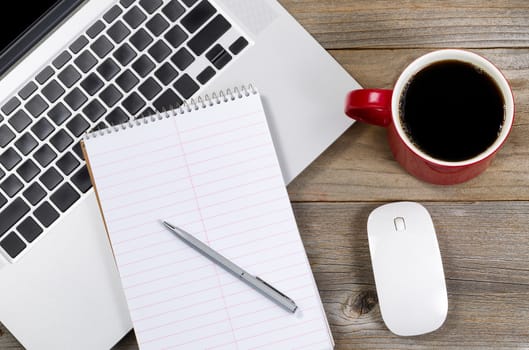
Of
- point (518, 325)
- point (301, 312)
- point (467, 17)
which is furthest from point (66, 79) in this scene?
point (518, 325)

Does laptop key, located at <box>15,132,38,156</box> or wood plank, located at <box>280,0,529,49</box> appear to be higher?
wood plank, located at <box>280,0,529,49</box>

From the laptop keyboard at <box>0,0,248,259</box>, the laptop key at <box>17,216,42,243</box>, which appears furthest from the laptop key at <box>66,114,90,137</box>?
the laptop key at <box>17,216,42,243</box>

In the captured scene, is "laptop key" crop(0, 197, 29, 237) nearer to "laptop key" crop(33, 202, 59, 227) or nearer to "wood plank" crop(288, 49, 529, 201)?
"laptop key" crop(33, 202, 59, 227)

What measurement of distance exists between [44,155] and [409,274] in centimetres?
40

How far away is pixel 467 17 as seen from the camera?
74 cm

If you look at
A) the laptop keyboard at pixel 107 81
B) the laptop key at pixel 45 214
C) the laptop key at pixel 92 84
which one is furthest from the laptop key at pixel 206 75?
the laptop key at pixel 45 214

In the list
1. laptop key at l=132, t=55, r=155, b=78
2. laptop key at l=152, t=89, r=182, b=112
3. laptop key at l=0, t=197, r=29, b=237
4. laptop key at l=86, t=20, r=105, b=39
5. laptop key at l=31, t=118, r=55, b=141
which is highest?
laptop key at l=86, t=20, r=105, b=39

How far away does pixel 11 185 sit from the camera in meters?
0.69

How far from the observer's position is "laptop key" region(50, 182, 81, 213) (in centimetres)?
68

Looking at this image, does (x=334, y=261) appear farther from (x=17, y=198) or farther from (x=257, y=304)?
(x=17, y=198)

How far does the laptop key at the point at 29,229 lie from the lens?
2.24 feet

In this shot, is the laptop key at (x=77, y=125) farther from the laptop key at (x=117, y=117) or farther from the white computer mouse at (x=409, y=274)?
the white computer mouse at (x=409, y=274)

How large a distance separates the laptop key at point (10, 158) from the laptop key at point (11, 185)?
12mm

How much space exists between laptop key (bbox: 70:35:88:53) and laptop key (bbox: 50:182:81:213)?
144mm
